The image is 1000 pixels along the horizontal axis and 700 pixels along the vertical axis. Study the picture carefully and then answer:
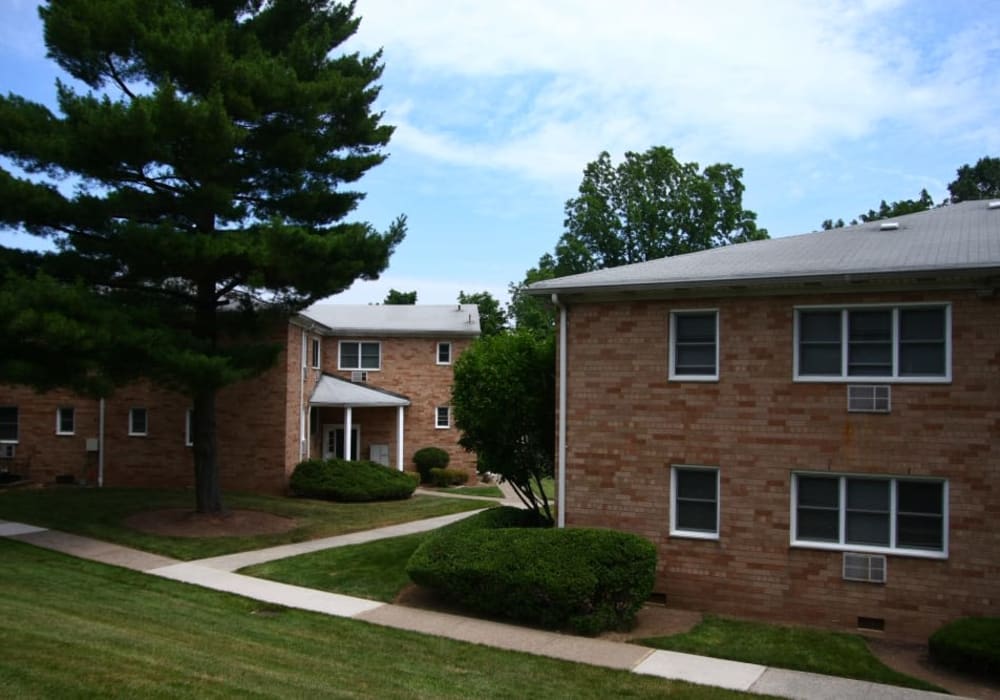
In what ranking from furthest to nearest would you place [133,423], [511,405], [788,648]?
[133,423]
[511,405]
[788,648]

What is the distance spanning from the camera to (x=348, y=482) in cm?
2728

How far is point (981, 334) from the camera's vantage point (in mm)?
12156

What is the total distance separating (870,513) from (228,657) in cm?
910

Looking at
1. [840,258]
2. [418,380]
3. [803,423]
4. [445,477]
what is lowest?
[445,477]

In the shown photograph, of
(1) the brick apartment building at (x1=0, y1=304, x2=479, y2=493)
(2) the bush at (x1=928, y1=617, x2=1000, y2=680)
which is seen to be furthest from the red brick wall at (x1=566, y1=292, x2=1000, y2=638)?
(1) the brick apartment building at (x1=0, y1=304, x2=479, y2=493)

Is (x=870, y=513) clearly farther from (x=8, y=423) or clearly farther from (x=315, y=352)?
(x=8, y=423)

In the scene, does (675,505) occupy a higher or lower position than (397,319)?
lower

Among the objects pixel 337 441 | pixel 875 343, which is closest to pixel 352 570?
pixel 875 343

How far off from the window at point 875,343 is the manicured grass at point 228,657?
5.51 meters

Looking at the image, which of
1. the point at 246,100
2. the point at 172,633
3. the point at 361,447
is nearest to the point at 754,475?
the point at 172,633

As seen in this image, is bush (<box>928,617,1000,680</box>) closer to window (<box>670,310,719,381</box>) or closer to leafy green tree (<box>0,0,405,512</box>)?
window (<box>670,310,719,381</box>)

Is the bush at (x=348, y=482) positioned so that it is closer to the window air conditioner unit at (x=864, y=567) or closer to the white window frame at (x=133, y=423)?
the white window frame at (x=133, y=423)

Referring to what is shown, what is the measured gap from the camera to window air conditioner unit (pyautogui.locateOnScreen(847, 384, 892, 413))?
501 inches

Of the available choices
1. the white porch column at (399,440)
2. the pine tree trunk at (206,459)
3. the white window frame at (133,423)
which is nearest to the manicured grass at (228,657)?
the pine tree trunk at (206,459)
